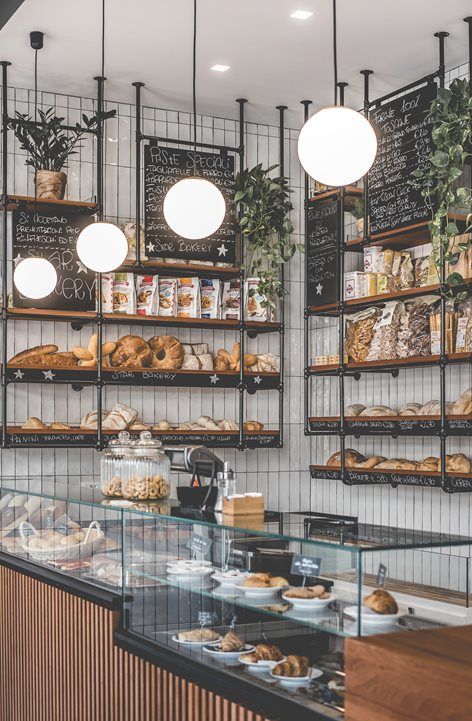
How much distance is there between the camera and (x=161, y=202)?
613 cm

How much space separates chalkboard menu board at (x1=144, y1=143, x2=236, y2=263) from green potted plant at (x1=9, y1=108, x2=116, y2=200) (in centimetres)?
49

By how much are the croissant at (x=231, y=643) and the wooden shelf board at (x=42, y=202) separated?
11.3 ft

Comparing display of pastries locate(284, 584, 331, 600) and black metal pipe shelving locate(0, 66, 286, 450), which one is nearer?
display of pastries locate(284, 584, 331, 600)

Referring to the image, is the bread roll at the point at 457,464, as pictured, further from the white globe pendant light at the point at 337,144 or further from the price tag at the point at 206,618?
the price tag at the point at 206,618

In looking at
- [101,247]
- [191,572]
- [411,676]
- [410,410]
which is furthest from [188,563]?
[410,410]

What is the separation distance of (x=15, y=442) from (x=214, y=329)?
1.50m

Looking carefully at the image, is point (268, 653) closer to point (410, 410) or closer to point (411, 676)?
point (411, 676)

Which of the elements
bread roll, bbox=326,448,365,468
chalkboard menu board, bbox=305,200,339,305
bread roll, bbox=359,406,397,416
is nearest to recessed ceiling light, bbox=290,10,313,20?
chalkboard menu board, bbox=305,200,339,305

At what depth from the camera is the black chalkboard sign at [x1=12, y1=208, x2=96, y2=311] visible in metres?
5.73

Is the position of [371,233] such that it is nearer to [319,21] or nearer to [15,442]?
[319,21]

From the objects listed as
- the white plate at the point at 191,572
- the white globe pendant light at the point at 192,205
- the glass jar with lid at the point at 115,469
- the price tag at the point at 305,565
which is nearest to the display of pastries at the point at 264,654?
the white plate at the point at 191,572

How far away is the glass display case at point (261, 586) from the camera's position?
2232mm

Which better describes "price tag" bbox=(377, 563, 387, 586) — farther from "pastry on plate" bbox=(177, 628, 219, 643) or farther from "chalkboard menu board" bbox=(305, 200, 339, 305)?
"chalkboard menu board" bbox=(305, 200, 339, 305)

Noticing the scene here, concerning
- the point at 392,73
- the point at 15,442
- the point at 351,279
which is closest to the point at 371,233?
the point at 351,279
